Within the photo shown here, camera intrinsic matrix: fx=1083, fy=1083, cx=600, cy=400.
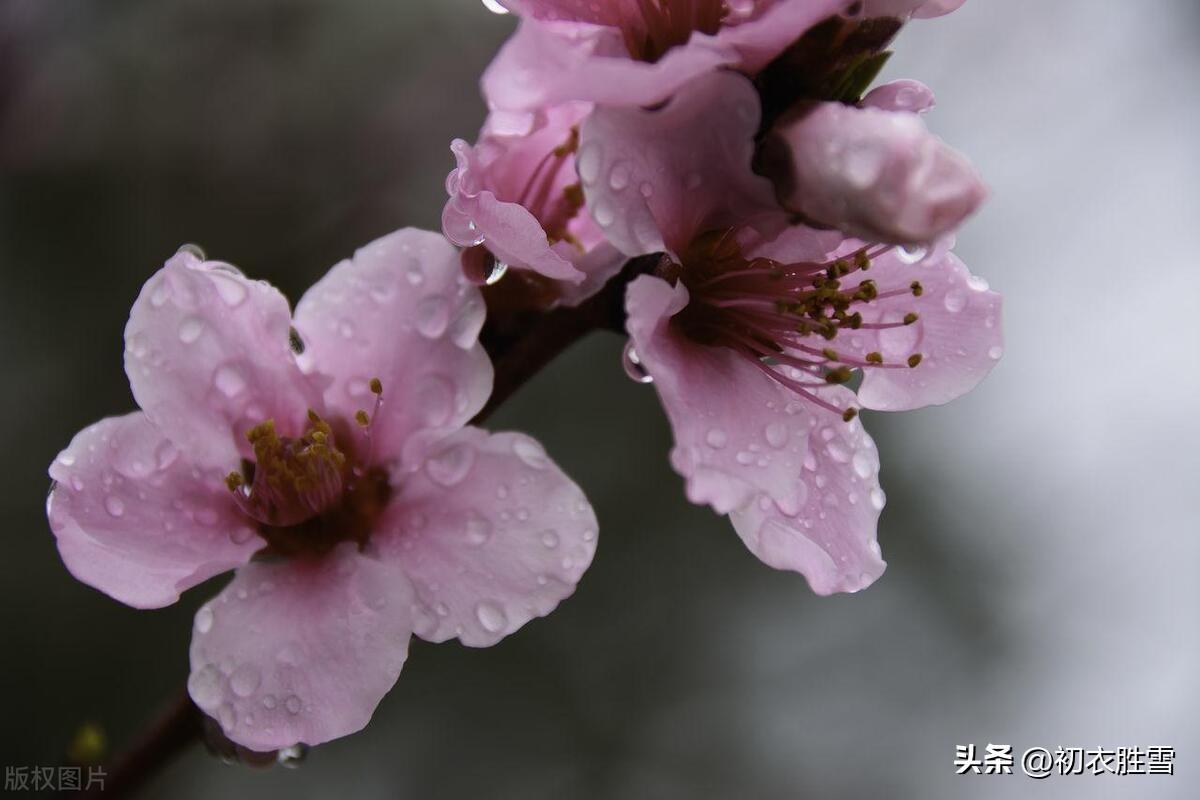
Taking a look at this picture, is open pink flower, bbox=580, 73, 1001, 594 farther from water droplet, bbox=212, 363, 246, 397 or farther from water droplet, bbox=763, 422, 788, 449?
water droplet, bbox=212, 363, 246, 397

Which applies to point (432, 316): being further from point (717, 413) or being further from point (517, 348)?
point (717, 413)

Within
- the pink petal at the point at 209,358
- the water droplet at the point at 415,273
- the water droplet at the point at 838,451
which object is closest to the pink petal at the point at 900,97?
the water droplet at the point at 838,451

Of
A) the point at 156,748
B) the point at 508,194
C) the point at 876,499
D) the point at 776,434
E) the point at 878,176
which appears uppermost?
the point at 878,176

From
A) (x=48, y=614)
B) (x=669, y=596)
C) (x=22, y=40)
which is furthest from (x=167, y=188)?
(x=669, y=596)

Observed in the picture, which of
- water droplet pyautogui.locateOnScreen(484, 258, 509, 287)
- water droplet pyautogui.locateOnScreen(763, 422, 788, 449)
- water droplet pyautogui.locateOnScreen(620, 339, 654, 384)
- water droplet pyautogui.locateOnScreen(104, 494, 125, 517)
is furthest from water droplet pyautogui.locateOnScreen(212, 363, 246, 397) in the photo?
water droplet pyautogui.locateOnScreen(763, 422, 788, 449)

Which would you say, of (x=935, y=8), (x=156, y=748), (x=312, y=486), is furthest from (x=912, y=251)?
(x=156, y=748)

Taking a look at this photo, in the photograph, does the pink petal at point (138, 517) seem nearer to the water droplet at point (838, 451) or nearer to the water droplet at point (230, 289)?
the water droplet at point (230, 289)
